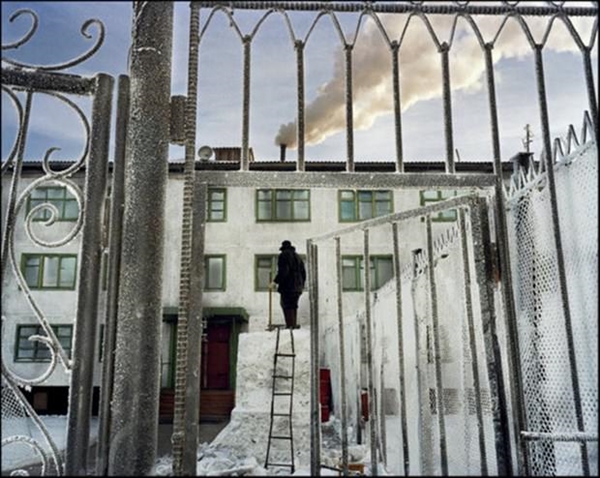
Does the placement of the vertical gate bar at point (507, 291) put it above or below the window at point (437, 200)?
below

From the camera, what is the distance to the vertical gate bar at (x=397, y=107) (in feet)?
8.63

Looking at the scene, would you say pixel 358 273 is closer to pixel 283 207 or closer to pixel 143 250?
pixel 283 207

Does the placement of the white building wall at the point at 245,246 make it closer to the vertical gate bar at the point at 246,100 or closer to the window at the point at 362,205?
the window at the point at 362,205

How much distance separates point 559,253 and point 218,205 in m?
17.5

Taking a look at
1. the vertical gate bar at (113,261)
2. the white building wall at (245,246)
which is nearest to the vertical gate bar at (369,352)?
the vertical gate bar at (113,261)

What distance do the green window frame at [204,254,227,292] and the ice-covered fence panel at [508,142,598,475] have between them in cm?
1592

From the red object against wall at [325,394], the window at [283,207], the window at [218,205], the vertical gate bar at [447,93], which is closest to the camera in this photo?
the vertical gate bar at [447,93]

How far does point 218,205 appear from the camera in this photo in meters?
19.5

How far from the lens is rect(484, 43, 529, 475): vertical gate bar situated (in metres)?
2.49

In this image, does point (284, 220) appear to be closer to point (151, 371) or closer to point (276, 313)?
point (276, 313)

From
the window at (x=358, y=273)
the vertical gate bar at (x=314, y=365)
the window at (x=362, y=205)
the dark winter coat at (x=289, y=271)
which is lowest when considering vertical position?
the vertical gate bar at (x=314, y=365)

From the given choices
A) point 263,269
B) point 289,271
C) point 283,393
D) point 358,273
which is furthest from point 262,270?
point 283,393

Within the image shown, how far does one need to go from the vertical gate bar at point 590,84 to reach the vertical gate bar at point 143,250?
1.99 meters

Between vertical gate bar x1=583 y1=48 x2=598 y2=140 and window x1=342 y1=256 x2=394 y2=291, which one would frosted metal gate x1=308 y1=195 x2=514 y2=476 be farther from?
window x1=342 y1=256 x2=394 y2=291
